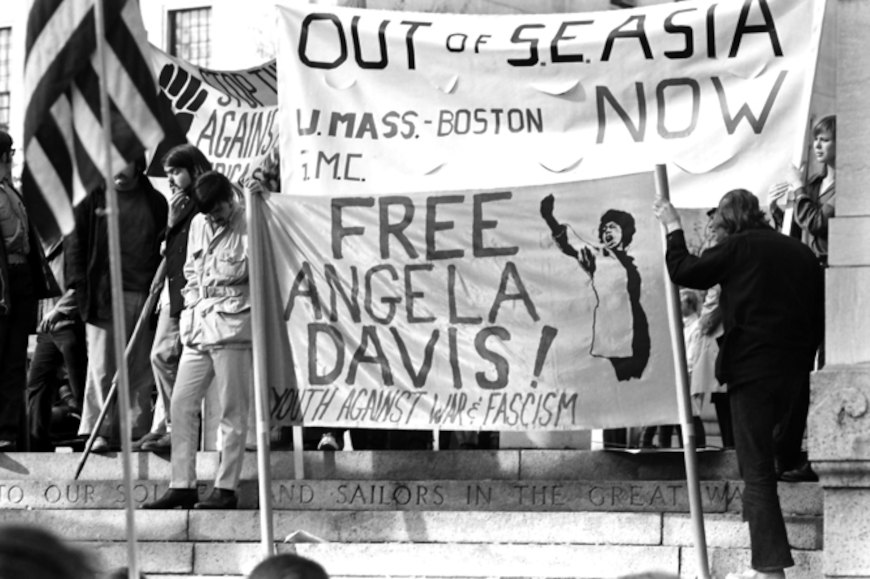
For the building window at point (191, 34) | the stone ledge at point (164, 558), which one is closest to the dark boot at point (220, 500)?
the stone ledge at point (164, 558)

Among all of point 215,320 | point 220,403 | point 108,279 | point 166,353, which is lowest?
point 220,403

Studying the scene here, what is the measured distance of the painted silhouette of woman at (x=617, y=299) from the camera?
1040 cm

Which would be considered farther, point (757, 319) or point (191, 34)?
point (191, 34)

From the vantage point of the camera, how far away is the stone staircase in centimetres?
1023

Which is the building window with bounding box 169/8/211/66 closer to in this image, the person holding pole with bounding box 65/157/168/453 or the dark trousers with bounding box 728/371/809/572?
the person holding pole with bounding box 65/157/168/453

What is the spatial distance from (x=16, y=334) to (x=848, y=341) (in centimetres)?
608

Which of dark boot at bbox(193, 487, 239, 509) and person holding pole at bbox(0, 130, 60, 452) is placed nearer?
dark boot at bbox(193, 487, 239, 509)

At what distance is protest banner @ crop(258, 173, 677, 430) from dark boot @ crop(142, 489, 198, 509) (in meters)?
0.98

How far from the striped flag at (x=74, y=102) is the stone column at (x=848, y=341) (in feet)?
11.0

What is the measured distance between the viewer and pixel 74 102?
7391mm

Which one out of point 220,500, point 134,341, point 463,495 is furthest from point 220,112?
point 463,495

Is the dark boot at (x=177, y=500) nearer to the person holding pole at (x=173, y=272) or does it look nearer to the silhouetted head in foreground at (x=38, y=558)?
the person holding pole at (x=173, y=272)

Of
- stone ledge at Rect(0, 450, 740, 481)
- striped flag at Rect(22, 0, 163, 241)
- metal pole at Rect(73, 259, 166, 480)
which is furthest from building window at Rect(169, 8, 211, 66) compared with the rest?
striped flag at Rect(22, 0, 163, 241)

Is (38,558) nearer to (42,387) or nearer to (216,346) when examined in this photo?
(216,346)
